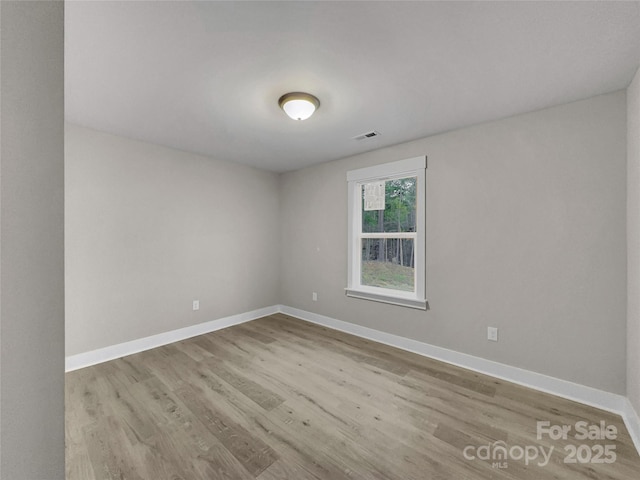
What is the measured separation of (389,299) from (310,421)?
1.75 meters

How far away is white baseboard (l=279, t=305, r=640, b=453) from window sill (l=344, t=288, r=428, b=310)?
396 mm

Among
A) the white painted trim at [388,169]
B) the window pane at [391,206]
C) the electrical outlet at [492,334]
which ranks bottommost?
the electrical outlet at [492,334]

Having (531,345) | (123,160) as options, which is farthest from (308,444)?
(123,160)

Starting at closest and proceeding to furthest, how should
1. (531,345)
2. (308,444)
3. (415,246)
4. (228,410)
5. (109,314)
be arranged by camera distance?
(308,444) → (228,410) → (531,345) → (109,314) → (415,246)

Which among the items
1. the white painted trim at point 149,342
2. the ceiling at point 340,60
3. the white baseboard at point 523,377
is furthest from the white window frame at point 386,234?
the white painted trim at point 149,342

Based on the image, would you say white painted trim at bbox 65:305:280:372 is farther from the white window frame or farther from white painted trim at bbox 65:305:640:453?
the white window frame

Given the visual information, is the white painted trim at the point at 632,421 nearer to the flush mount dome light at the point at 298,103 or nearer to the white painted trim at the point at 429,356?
the white painted trim at the point at 429,356

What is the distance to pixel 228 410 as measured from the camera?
6.72 feet

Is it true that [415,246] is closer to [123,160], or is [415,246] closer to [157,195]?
[157,195]

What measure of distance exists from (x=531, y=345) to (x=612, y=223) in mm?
1171

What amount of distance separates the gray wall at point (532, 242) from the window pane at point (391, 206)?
28cm

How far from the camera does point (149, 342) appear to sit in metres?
3.18

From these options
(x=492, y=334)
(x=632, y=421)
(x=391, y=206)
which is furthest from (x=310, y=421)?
(x=391, y=206)

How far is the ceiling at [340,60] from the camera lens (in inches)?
54.6
